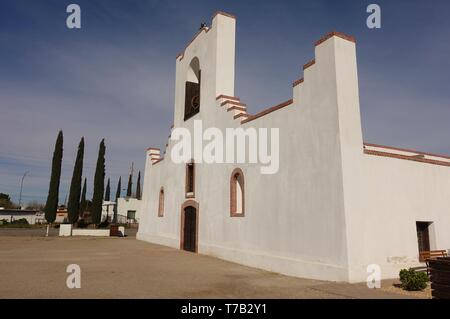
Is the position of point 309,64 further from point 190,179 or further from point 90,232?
point 90,232

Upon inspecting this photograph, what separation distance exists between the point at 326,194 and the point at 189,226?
1037 centimetres

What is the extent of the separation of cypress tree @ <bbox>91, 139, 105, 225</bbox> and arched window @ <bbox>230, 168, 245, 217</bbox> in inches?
1102

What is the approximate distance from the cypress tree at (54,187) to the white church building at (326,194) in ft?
88.7

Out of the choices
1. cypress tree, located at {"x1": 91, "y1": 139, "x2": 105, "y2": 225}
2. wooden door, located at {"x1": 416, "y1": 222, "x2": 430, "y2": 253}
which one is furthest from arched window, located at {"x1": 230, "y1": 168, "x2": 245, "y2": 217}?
cypress tree, located at {"x1": 91, "y1": 139, "x2": 105, "y2": 225}

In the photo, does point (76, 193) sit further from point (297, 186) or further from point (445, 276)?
point (445, 276)

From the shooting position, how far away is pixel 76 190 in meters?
37.9

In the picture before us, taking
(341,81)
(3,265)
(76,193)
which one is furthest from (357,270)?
(76,193)

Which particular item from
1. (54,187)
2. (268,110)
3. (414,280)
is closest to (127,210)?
(54,187)

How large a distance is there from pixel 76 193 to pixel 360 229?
34.5 metres

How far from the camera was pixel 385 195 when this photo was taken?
1075 cm

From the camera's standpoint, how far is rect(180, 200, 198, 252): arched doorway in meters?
18.1

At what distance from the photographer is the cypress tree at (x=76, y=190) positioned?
123 feet
